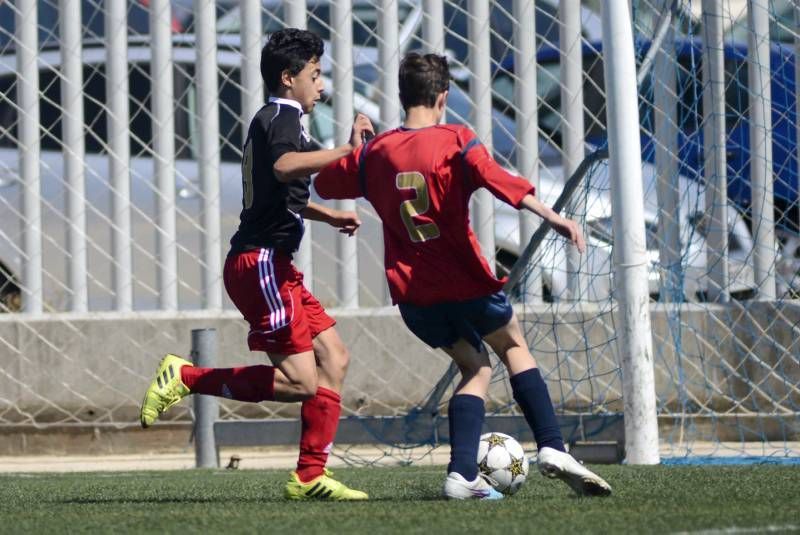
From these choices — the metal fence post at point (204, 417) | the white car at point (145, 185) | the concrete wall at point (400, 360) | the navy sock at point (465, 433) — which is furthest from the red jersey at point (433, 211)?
the white car at point (145, 185)

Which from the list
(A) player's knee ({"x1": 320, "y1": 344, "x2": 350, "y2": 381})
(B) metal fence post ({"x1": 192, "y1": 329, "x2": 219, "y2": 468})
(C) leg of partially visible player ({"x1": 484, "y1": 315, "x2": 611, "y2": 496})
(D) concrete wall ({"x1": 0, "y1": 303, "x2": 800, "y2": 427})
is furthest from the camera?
(D) concrete wall ({"x1": 0, "y1": 303, "x2": 800, "y2": 427})

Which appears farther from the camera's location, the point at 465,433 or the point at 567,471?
the point at 465,433

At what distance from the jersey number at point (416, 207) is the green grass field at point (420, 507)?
83 centimetres

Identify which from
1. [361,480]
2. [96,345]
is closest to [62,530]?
[361,480]

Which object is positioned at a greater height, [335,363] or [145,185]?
[145,185]

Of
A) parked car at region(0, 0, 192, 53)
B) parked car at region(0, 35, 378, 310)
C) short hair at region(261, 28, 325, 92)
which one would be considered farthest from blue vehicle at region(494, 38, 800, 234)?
short hair at region(261, 28, 325, 92)

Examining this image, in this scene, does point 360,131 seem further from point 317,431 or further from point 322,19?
point 322,19

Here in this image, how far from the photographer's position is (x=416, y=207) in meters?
4.63

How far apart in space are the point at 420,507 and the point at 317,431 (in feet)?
2.31

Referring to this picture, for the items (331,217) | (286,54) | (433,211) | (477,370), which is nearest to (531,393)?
(477,370)

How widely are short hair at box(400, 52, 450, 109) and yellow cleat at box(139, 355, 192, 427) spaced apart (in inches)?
48.8

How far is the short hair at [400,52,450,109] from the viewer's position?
469 centimetres

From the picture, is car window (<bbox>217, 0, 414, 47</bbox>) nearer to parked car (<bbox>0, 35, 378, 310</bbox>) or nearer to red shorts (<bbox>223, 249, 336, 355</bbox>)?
parked car (<bbox>0, 35, 378, 310</bbox>)

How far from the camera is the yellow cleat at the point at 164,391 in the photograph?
5027mm
